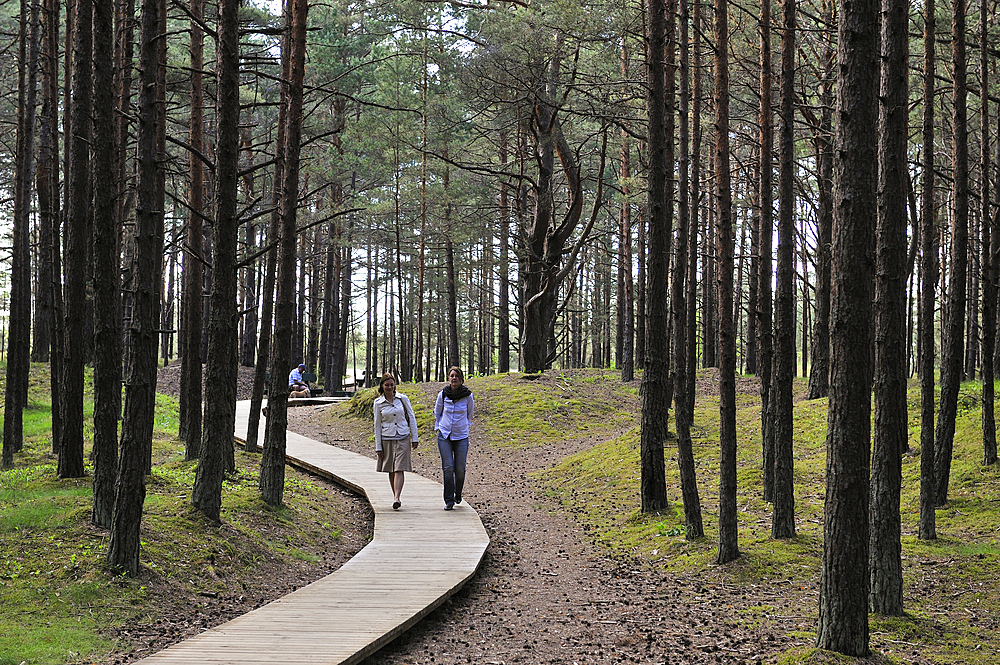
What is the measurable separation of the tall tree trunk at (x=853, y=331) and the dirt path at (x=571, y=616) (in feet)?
2.70

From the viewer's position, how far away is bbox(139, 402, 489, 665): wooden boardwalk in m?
5.31

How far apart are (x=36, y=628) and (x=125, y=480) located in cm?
154

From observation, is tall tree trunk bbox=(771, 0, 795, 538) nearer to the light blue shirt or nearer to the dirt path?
the dirt path

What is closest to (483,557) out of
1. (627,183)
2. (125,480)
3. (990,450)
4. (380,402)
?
(380,402)

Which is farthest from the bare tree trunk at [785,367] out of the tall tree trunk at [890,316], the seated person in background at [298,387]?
the seated person in background at [298,387]

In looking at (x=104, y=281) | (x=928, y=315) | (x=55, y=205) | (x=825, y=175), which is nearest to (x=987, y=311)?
(x=928, y=315)

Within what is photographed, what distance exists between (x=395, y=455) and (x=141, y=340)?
4211mm

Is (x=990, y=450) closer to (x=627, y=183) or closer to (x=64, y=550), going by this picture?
(x=627, y=183)

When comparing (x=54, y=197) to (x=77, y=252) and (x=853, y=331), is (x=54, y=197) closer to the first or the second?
(x=77, y=252)

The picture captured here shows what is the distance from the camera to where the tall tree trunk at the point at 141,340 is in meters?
6.78

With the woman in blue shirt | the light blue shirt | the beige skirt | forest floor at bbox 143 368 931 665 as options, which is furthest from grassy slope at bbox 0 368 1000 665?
the light blue shirt

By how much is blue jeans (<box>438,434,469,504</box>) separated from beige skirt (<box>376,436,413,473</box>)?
475 millimetres

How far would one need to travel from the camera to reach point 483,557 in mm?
8508

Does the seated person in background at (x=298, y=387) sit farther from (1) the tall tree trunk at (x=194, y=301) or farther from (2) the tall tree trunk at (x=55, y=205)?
(1) the tall tree trunk at (x=194, y=301)
